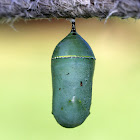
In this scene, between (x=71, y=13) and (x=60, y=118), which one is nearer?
(x=71, y=13)

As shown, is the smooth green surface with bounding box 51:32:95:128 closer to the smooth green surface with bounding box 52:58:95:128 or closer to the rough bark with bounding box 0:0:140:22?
the smooth green surface with bounding box 52:58:95:128

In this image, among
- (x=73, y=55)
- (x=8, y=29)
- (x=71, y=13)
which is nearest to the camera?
(x=71, y=13)

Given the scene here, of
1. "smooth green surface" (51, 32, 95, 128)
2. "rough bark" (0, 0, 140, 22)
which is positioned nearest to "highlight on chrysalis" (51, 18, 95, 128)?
"smooth green surface" (51, 32, 95, 128)

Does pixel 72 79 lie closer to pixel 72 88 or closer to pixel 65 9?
pixel 72 88

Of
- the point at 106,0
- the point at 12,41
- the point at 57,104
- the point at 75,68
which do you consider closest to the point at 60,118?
the point at 57,104

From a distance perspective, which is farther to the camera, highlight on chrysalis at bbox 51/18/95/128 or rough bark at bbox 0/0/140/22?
highlight on chrysalis at bbox 51/18/95/128

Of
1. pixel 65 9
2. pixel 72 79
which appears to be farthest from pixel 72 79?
pixel 65 9

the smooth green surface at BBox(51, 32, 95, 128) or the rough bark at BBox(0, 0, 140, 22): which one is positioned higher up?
the rough bark at BBox(0, 0, 140, 22)

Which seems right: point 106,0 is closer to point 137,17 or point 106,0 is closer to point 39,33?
point 137,17
